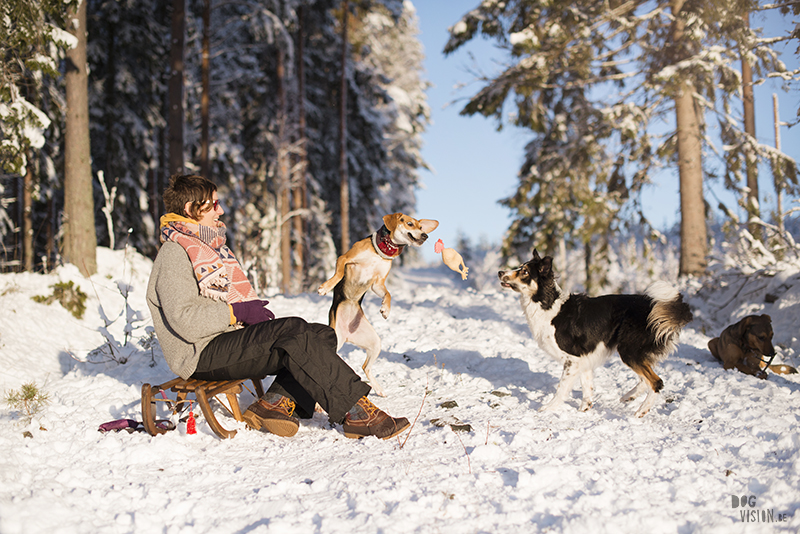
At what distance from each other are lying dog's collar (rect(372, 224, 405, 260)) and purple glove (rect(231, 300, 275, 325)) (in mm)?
1095

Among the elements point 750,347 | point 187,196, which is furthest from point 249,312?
point 750,347

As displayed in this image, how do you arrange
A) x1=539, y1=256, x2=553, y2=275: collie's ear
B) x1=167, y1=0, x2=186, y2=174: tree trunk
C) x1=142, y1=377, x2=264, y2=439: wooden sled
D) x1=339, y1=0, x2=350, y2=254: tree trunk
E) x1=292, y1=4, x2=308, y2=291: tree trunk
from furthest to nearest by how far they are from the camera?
x1=339, y1=0, x2=350, y2=254: tree trunk, x1=292, y1=4, x2=308, y2=291: tree trunk, x1=167, y1=0, x2=186, y2=174: tree trunk, x1=539, y1=256, x2=553, y2=275: collie's ear, x1=142, y1=377, x2=264, y2=439: wooden sled

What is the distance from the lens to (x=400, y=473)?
8.71 ft

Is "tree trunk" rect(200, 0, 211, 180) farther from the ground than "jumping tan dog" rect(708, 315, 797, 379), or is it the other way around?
"tree trunk" rect(200, 0, 211, 180)

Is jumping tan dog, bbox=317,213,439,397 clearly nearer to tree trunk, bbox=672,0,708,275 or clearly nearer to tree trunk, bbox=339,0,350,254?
tree trunk, bbox=672,0,708,275

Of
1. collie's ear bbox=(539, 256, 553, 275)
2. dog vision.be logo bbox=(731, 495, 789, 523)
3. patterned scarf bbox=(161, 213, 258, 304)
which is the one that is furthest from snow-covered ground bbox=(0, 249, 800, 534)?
collie's ear bbox=(539, 256, 553, 275)

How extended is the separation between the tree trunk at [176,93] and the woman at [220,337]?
6.75 meters

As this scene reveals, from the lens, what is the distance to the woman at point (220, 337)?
3.09 metres

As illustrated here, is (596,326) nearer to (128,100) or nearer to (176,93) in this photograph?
(176,93)

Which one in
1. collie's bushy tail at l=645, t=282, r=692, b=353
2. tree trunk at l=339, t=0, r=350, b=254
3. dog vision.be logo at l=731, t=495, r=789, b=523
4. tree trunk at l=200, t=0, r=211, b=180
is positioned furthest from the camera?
tree trunk at l=339, t=0, r=350, b=254

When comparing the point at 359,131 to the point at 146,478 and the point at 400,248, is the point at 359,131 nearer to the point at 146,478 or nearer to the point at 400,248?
the point at 400,248

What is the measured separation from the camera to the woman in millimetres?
3086

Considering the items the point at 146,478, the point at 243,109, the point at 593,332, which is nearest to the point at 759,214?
the point at 593,332

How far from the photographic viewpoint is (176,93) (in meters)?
9.41
